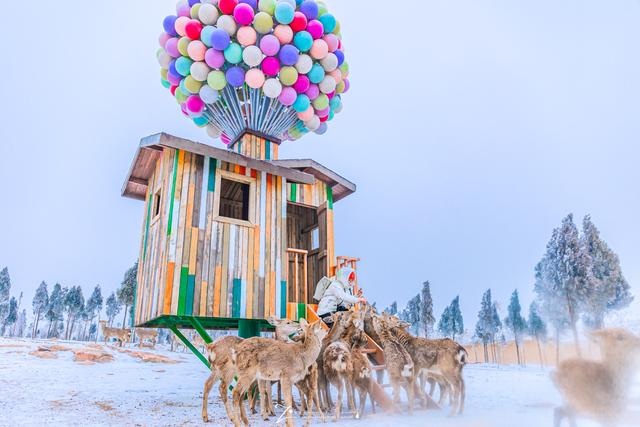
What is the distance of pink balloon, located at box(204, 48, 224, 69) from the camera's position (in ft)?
33.3

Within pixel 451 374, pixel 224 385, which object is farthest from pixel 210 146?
pixel 451 374

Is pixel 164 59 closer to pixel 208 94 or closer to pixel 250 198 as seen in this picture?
pixel 208 94

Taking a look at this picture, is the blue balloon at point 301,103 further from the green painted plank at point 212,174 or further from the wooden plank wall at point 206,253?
the green painted plank at point 212,174

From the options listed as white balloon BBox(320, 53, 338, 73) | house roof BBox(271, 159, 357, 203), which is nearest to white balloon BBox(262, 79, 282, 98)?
white balloon BBox(320, 53, 338, 73)

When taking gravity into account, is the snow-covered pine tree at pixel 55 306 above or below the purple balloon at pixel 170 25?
below

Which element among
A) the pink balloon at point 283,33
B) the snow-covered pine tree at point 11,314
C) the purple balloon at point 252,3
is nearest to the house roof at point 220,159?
the pink balloon at point 283,33

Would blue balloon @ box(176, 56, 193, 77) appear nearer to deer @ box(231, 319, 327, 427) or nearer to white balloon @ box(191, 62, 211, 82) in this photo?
white balloon @ box(191, 62, 211, 82)

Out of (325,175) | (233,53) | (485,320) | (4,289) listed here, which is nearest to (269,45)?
(233,53)

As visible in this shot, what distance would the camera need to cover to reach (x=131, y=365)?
1892 cm

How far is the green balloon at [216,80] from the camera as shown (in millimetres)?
10355

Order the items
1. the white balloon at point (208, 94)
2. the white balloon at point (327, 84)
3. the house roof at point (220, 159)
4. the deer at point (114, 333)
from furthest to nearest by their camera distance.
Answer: the deer at point (114, 333) → the white balloon at point (327, 84) → the white balloon at point (208, 94) → the house roof at point (220, 159)

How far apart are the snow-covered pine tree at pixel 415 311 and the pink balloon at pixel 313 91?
158 ft

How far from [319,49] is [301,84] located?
983 mm

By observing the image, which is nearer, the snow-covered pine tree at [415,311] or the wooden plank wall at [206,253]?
the wooden plank wall at [206,253]
